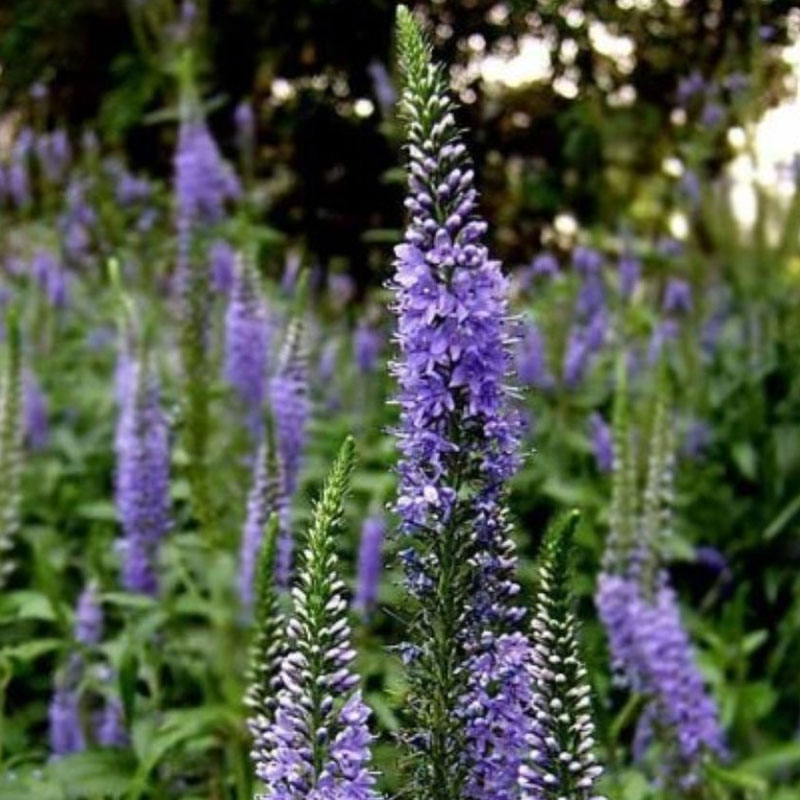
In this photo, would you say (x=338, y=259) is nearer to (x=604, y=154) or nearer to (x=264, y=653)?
(x=604, y=154)

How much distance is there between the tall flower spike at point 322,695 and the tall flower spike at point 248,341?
314 cm

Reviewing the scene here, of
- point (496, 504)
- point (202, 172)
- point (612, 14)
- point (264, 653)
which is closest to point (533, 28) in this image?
point (612, 14)

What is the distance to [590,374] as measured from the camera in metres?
7.30

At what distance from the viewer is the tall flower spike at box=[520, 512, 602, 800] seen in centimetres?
192

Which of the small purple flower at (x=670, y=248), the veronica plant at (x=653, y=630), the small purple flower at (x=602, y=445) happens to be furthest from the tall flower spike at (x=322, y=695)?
the small purple flower at (x=670, y=248)

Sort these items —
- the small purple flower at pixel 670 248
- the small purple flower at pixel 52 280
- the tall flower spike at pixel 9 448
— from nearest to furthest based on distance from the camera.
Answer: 1. the tall flower spike at pixel 9 448
2. the small purple flower at pixel 52 280
3. the small purple flower at pixel 670 248

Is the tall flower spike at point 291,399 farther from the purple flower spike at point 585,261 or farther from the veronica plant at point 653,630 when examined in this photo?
the purple flower spike at point 585,261

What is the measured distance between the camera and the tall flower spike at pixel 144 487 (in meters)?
4.64

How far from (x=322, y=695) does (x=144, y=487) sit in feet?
9.05

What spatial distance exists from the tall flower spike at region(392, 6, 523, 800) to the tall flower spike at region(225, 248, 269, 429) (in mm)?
3029

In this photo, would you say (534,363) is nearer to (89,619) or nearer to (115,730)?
(89,619)

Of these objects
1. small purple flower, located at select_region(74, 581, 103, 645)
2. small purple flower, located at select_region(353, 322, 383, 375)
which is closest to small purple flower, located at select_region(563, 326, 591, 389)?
small purple flower, located at select_region(353, 322, 383, 375)

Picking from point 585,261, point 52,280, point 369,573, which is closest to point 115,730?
point 369,573

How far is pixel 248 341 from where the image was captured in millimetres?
5141
